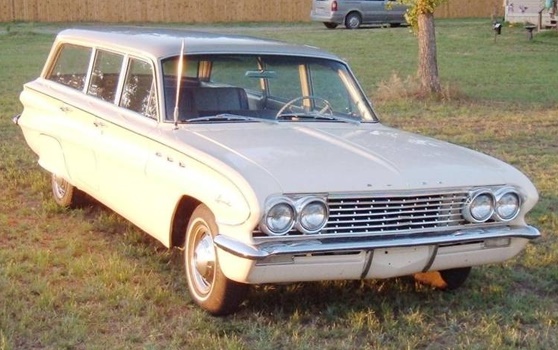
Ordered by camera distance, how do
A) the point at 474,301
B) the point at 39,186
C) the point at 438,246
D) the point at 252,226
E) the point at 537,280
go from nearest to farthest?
1. the point at 252,226
2. the point at 438,246
3. the point at 474,301
4. the point at 537,280
5. the point at 39,186

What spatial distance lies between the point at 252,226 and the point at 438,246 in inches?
42.0

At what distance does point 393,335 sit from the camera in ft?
17.1

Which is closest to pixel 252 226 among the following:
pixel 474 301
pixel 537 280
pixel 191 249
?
→ pixel 191 249

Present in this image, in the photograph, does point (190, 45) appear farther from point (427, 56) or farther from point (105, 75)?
point (427, 56)

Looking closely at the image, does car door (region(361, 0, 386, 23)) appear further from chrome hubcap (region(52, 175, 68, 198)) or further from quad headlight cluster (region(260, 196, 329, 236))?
quad headlight cluster (region(260, 196, 329, 236))

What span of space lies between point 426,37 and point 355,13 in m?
18.5

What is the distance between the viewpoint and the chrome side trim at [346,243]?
4.90 metres

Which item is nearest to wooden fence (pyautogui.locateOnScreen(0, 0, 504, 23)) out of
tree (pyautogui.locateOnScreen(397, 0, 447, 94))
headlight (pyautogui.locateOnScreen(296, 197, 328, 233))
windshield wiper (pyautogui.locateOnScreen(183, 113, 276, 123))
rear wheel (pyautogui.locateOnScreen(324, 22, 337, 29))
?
rear wheel (pyautogui.locateOnScreen(324, 22, 337, 29))

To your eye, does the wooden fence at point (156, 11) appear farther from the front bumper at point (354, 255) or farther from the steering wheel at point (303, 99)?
the front bumper at point (354, 255)

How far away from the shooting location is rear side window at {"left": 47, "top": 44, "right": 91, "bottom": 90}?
24.5 ft

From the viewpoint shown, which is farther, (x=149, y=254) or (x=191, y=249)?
(x=149, y=254)

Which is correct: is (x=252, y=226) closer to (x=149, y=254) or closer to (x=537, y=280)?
(x=149, y=254)

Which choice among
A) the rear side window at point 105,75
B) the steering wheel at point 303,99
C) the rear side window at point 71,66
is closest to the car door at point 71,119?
the rear side window at point 71,66

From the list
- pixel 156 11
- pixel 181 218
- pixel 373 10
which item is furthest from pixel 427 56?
pixel 156 11
